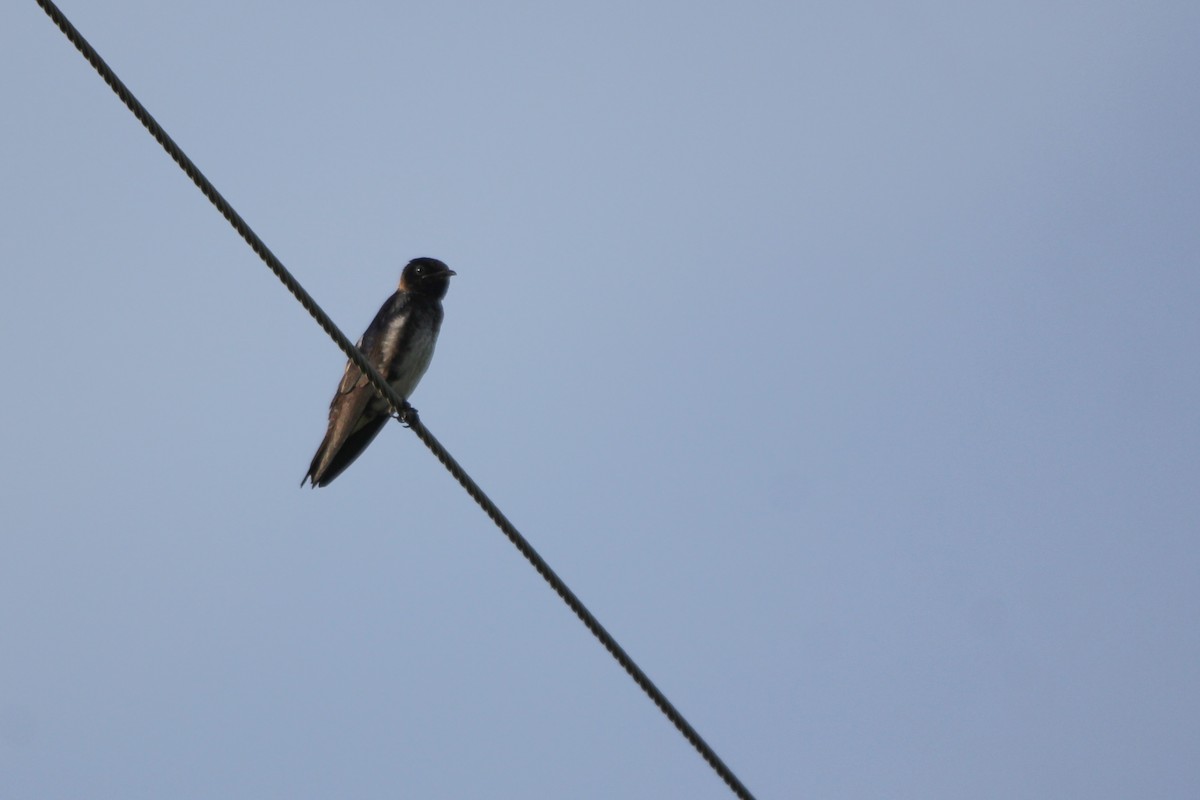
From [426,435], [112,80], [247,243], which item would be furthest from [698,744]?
[112,80]

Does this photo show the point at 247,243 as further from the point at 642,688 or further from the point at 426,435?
the point at 642,688

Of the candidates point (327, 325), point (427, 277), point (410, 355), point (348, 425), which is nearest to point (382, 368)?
point (410, 355)

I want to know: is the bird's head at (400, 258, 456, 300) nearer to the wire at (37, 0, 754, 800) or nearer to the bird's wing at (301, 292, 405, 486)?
the bird's wing at (301, 292, 405, 486)

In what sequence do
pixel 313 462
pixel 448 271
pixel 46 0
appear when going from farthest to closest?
1. pixel 448 271
2. pixel 313 462
3. pixel 46 0

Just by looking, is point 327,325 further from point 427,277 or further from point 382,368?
point 427,277

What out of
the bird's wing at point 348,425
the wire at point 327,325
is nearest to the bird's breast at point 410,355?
the bird's wing at point 348,425

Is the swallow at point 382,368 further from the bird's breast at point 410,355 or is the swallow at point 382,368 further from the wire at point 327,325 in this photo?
the wire at point 327,325

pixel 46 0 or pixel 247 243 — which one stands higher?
pixel 46 0

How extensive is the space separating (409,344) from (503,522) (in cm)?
537

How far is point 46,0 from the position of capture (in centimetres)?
550

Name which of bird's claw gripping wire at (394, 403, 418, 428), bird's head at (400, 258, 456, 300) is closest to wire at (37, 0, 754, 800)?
bird's claw gripping wire at (394, 403, 418, 428)

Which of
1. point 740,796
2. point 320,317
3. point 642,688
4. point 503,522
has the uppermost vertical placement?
point 320,317

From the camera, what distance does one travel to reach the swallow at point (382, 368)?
1098 centimetres

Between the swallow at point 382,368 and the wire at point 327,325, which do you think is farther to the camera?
the swallow at point 382,368
